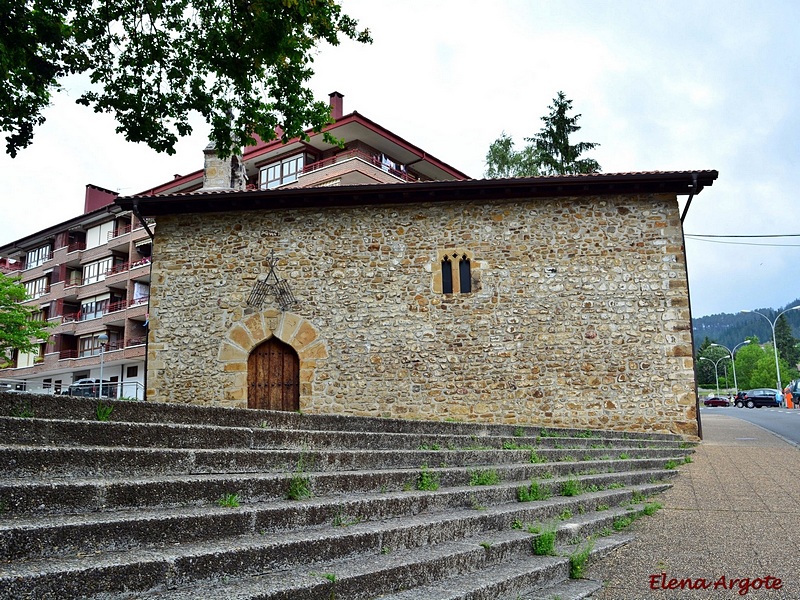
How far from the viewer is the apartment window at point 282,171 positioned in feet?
98.0

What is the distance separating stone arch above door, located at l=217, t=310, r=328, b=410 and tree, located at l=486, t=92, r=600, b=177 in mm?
17184

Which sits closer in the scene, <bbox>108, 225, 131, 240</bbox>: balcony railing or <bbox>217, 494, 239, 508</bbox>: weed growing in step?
<bbox>217, 494, 239, 508</bbox>: weed growing in step

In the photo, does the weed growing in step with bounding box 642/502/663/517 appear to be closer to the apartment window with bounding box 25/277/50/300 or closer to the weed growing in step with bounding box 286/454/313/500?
the weed growing in step with bounding box 286/454/313/500

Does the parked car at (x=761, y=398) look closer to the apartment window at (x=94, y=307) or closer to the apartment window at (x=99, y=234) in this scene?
the apartment window at (x=94, y=307)

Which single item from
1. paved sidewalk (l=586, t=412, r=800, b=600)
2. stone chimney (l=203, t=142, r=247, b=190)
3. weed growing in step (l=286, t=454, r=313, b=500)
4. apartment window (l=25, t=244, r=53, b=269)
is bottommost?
paved sidewalk (l=586, t=412, r=800, b=600)

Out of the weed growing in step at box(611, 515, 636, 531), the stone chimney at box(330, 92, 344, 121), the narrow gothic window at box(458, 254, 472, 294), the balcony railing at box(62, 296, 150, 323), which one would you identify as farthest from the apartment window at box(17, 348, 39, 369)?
the weed growing in step at box(611, 515, 636, 531)

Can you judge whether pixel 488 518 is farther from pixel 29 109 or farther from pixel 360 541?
pixel 29 109

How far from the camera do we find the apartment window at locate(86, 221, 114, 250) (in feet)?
132

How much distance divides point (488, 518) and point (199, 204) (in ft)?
Result: 34.7

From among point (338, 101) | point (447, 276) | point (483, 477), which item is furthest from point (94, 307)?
point (483, 477)

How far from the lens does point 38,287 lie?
143 ft

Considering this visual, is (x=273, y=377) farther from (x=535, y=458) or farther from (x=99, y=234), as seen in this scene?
(x=99, y=234)

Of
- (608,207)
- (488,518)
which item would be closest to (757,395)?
(608,207)

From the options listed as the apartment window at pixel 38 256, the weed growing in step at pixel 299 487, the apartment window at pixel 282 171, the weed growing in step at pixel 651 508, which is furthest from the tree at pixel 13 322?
the weed growing in step at pixel 299 487
